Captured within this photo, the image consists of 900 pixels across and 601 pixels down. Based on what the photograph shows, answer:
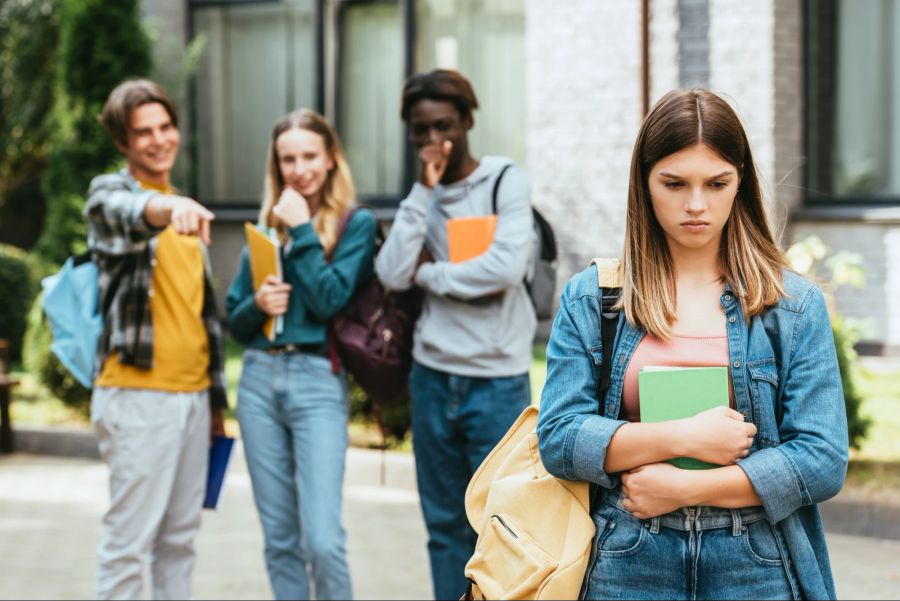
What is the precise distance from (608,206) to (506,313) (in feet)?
23.3

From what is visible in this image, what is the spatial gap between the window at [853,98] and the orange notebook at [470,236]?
7528 millimetres

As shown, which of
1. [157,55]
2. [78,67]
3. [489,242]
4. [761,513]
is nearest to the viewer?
[761,513]

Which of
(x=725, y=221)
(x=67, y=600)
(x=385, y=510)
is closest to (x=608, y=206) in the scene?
(x=385, y=510)

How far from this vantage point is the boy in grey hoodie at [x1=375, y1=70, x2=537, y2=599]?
4531 mm

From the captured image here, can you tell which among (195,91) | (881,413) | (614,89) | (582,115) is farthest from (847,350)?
(195,91)

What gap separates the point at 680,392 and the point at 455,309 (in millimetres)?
2214

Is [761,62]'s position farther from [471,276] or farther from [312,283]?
[312,283]

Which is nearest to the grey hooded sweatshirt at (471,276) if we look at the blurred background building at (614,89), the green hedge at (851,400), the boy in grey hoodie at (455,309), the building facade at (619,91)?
the boy in grey hoodie at (455,309)

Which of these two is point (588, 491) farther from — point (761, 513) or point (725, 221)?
point (725, 221)

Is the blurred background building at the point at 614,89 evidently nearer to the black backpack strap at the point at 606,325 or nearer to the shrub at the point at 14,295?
the shrub at the point at 14,295

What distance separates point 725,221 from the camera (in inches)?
102

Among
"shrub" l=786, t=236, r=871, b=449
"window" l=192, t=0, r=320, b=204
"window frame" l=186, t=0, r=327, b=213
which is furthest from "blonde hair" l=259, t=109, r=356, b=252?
"window" l=192, t=0, r=320, b=204

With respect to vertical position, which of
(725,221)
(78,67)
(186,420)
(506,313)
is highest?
(78,67)

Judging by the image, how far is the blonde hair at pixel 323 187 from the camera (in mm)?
4840
